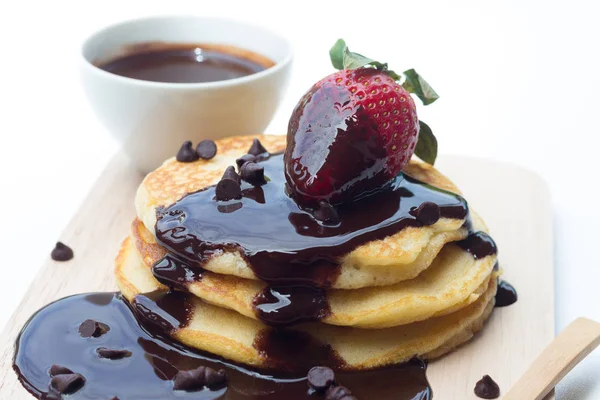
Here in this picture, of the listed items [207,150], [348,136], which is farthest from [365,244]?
[207,150]

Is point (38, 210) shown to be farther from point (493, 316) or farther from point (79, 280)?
point (493, 316)

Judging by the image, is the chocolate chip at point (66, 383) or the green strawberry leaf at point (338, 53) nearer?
the chocolate chip at point (66, 383)

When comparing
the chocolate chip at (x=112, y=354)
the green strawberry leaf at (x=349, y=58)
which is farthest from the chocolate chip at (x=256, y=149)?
the chocolate chip at (x=112, y=354)

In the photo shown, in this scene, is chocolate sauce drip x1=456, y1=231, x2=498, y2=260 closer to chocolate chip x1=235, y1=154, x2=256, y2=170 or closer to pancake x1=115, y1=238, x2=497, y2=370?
pancake x1=115, y1=238, x2=497, y2=370

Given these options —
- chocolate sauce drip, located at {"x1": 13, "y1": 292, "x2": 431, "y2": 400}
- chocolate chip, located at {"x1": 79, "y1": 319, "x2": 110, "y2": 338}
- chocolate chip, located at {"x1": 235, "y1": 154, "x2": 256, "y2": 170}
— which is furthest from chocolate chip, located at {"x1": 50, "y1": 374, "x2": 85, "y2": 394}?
chocolate chip, located at {"x1": 235, "y1": 154, "x2": 256, "y2": 170}

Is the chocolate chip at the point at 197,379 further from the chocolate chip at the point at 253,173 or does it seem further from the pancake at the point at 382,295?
the chocolate chip at the point at 253,173
